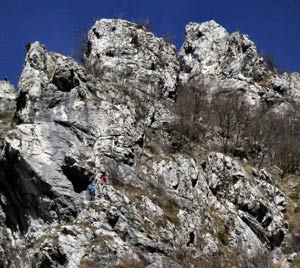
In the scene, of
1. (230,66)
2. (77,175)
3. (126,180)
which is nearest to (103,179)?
(77,175)

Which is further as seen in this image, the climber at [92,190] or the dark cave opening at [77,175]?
the dark cave opening at [77,175]

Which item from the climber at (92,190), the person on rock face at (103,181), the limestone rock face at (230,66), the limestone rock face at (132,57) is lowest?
the climber at (92,190)

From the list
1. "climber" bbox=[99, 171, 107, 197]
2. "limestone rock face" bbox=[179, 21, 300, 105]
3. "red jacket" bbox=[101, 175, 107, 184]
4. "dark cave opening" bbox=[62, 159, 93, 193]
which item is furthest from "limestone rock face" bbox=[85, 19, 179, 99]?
"red jacket" bbox=[101, 175, 107, 184]

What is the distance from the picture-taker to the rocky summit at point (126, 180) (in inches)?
1170

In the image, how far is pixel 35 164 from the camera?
3247cm

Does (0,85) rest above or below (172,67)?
A: below

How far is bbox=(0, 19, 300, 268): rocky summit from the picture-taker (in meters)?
29.7

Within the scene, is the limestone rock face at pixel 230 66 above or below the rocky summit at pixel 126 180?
above

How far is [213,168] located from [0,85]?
16.2 m

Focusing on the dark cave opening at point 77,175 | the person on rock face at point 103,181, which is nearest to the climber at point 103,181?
the person on rock face at point 103,181

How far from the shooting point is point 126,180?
33.6 meters

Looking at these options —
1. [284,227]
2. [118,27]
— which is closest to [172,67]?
[118,27]

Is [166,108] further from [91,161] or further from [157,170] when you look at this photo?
[91,161]

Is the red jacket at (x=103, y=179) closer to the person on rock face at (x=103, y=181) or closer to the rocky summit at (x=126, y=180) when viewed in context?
the person on rock face at (x=103, y=181)
